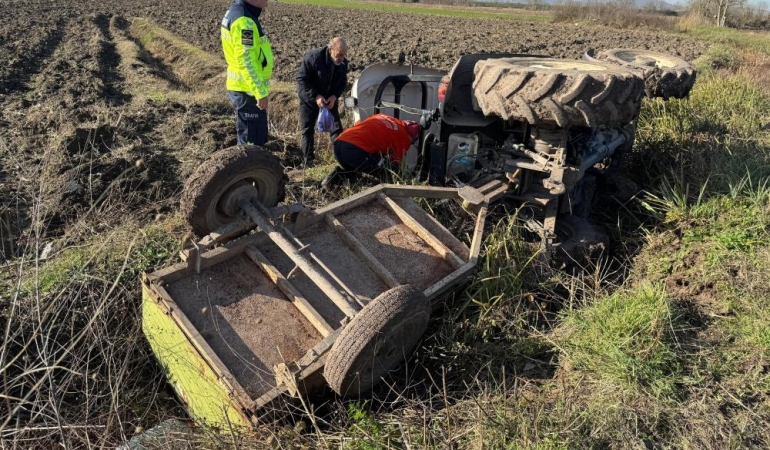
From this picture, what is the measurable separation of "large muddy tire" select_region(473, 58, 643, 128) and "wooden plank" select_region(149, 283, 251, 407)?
2.38 meters

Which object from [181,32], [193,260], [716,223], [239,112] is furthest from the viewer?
[181,32]

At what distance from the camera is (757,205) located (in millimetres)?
4176

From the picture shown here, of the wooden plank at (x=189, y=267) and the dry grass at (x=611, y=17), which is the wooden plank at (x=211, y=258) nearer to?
the wooden plank at (x=189, y=267)

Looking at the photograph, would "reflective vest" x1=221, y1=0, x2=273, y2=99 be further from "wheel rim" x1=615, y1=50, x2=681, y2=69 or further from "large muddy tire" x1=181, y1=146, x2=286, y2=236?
"wheel rim" x1=615, y1=50, x2=681, y2=69

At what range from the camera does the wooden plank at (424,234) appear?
3588mm

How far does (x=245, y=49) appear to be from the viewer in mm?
4996

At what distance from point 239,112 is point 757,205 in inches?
177

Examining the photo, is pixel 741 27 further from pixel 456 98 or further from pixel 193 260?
pixel 193 260

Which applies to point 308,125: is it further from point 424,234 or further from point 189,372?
point 189,372

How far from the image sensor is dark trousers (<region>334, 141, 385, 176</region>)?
453 cm

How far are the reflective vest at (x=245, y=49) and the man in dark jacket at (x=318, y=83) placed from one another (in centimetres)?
111

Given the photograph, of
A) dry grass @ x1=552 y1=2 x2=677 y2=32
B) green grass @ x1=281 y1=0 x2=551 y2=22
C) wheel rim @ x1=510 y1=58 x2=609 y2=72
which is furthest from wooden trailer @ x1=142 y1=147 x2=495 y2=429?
green grass @ x1=281 y1=0 x2=551 y2=22

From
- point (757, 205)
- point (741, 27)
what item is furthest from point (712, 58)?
point (741, 27)

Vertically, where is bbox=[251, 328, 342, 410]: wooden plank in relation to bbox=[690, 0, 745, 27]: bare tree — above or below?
below
